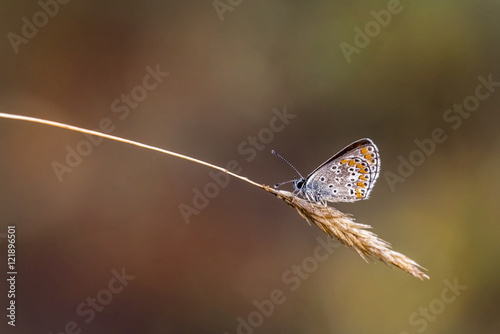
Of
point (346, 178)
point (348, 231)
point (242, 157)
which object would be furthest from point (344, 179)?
point (242, 157)

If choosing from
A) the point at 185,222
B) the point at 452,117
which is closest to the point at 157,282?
the point at 185,222

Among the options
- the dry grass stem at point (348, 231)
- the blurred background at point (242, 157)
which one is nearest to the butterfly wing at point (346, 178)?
the dry grass stem at point (348, 231)

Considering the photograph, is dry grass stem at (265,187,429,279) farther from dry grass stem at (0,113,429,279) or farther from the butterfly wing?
the butterfly wing

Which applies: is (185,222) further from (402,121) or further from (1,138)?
(402,121)

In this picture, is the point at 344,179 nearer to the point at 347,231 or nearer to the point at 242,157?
the point at 347,231

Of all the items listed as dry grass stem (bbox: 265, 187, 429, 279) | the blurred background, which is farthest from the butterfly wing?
the blurred background

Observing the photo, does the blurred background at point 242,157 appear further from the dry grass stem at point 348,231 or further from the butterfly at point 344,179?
the dry grass stem at point 348,231
